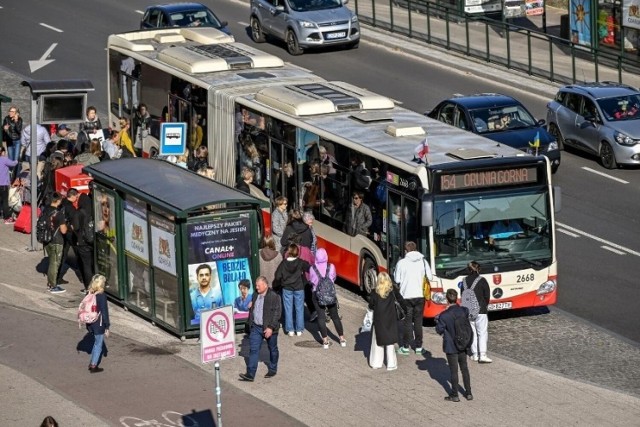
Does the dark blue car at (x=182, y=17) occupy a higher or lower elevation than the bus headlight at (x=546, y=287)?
higher

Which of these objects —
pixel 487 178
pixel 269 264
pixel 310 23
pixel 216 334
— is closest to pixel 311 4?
pixel 310 23

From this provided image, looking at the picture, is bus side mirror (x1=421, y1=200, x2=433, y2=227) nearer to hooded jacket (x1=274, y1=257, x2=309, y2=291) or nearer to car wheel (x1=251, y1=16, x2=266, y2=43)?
hooded jacket (x1=274, y1=257, x2=309, y2=291)

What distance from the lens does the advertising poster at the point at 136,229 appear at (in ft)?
75.3

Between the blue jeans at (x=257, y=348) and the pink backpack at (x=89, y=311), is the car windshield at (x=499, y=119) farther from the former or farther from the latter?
the pink backpack at (x=89, y=311)

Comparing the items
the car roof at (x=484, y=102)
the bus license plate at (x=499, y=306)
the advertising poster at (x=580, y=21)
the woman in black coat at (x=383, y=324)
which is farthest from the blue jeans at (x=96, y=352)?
the advertising poster at (x=580, y=21)

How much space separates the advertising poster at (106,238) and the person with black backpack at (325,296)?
11.2 ft

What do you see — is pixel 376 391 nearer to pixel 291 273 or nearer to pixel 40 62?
pixel 291 273

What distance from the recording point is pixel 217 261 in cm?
2234

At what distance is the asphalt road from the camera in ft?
82.7

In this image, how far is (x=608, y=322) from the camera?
76.9 feet

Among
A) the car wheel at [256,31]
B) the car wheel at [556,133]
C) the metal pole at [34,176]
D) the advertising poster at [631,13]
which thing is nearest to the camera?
the metal pole at [34,176]

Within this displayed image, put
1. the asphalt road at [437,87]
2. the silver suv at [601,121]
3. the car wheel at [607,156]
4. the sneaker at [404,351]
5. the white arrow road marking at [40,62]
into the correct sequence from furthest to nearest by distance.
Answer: the white arrow road marking at [40,62], the car wheel at [607,156], the silver suv at [601,121], the asphalt road at [437,87], the sneaker at [404,351]

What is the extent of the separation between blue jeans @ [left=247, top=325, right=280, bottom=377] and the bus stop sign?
9.31ft

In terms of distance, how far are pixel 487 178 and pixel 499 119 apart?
8.86m
